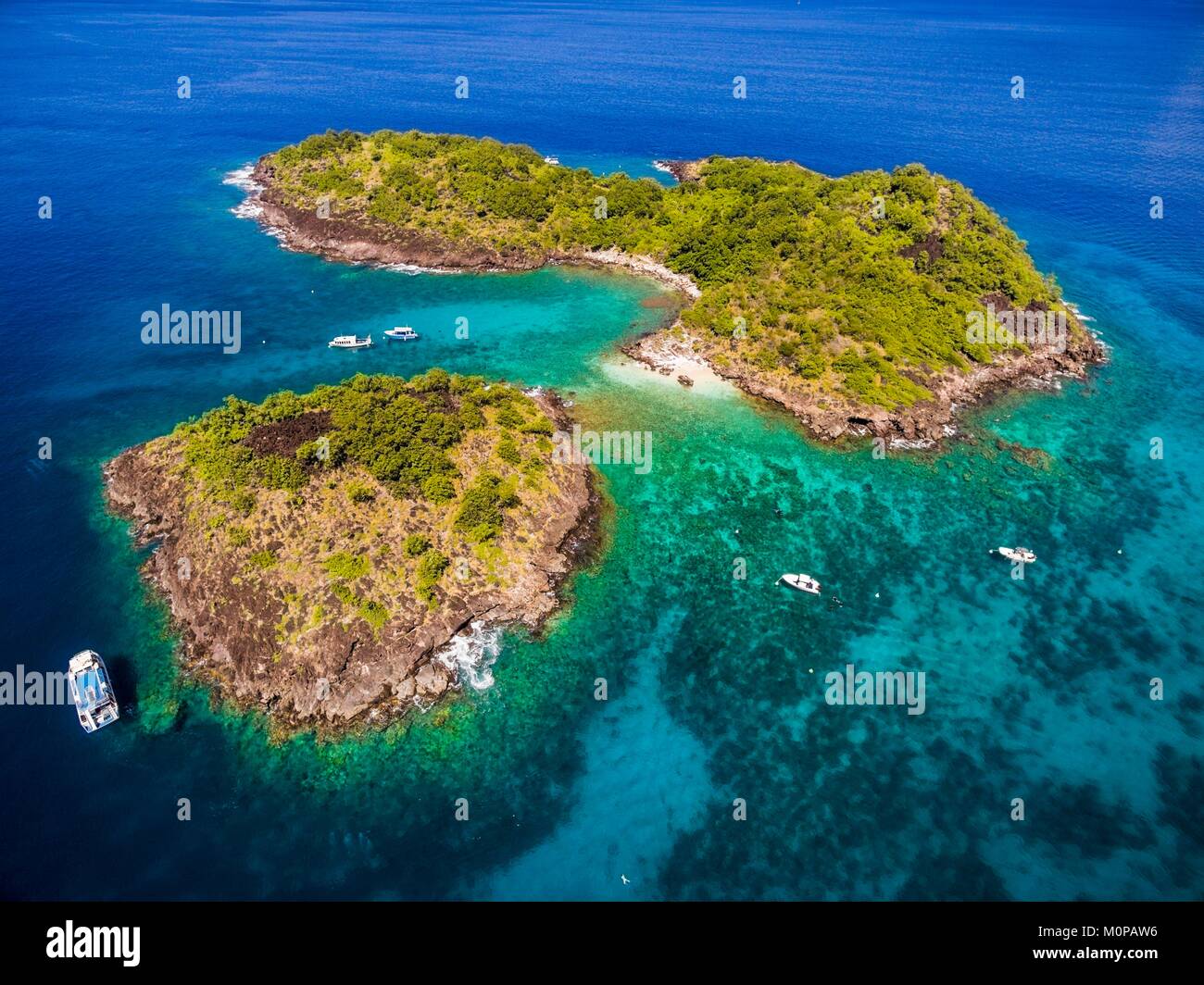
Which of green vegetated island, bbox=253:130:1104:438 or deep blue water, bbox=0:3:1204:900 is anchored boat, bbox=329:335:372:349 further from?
green vegetated island, bbox=253:130:1104:438

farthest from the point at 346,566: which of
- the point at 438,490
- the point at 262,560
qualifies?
the point at 438,490

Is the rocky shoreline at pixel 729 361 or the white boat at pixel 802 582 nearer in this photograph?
the white boat at pixel 802 582

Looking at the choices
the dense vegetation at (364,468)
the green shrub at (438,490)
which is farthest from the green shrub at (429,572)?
the green shrub at (438,490)

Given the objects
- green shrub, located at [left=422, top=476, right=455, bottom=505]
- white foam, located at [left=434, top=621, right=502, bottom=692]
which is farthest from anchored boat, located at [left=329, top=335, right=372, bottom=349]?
white foam, located at [left=434, top=621, right=502, bottom=692]

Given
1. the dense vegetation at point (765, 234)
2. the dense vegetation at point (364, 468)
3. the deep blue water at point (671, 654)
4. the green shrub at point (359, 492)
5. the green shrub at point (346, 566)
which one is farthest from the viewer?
the dense vegetation at point (765, 234)

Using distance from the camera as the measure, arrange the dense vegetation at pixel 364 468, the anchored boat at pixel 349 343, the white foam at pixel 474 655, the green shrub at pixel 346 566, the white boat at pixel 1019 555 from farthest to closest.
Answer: the anchored boat at pixel 349 343
the white boat at pixel 1019 555
the dense vegetation at pixel 364 468
the green shrub at pixel 346 566
the white foam at pixel 474 655

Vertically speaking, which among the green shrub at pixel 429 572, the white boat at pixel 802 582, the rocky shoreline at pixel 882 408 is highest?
the rocky shoreline at pixel 882 408

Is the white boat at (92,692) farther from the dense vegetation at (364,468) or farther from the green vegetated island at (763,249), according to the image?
the green vegetated island at (763,249)
